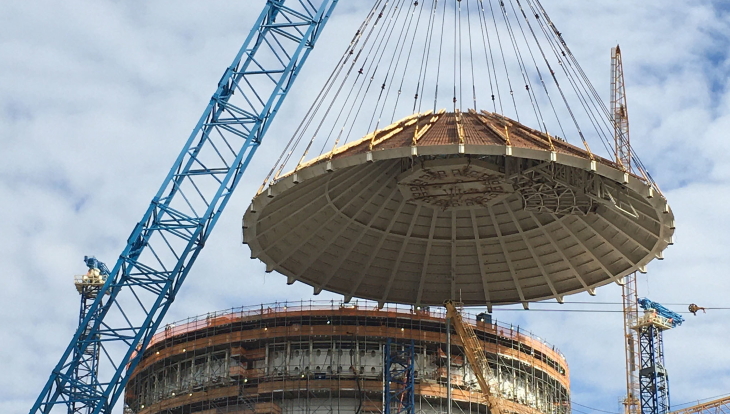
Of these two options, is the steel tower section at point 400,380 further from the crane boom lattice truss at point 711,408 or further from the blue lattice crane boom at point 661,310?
the blue lattice crane boom at point 661,310

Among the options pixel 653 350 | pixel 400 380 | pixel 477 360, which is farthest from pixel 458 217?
pixel 653 350

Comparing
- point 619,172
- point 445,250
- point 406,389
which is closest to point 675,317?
point 406,389

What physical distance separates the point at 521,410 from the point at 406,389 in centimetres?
1194

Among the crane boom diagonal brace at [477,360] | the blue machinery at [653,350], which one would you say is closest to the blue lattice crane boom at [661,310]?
the blue machinery at [653,350]

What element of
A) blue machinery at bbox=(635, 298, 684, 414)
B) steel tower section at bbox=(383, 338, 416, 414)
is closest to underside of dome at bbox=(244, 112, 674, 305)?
steel tower section at bbox=(383, 338, 416, 414)

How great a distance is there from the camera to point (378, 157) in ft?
221

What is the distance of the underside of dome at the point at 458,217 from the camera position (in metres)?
68.8

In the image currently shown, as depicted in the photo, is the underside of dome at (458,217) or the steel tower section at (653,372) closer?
the underside of dome at (458,217)

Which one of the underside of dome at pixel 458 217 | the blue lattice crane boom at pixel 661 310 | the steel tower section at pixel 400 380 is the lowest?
the steel tower section at pixel 400 380

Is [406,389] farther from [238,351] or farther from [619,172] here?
[619,172]

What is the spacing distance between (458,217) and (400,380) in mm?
19831

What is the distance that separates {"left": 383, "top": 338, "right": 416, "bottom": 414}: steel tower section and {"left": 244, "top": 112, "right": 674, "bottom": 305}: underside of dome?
489 inches

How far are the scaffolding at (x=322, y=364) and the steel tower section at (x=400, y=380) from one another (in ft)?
0.53

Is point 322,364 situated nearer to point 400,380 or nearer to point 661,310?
point 400,380
